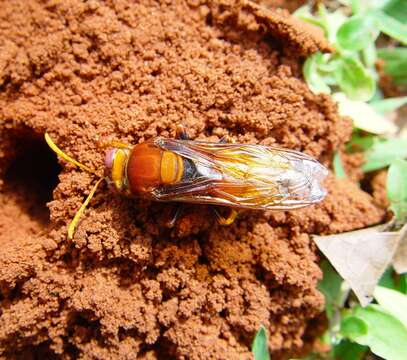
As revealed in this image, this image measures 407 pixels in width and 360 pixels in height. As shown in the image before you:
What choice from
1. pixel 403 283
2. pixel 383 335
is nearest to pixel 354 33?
pixel 403 283

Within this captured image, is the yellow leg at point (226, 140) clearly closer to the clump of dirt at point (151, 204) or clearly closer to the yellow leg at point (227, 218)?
the clump of dirt at point (151, 204)

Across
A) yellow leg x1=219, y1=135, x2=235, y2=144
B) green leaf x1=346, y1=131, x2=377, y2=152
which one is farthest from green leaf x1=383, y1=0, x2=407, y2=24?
yellow leg x1=219, y1=135, x2=235, y2=144

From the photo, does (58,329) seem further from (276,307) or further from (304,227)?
(304,227)

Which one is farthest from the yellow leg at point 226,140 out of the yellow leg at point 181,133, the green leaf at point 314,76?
the green leaf at point 314,76

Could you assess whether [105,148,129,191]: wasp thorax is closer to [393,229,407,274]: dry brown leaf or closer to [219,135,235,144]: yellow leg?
[219,135,235,144]: yellow leg

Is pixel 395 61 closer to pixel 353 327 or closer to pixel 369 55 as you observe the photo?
pixel 369 55

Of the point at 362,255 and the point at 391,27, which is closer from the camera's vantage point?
the point at 362,255
